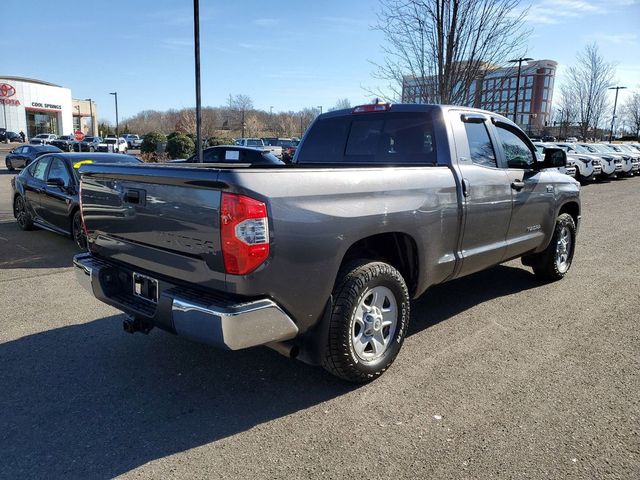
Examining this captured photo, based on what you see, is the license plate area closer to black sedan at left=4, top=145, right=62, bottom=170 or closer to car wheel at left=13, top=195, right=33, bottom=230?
car wheel at left=13, top=195, right=33, bottom=230

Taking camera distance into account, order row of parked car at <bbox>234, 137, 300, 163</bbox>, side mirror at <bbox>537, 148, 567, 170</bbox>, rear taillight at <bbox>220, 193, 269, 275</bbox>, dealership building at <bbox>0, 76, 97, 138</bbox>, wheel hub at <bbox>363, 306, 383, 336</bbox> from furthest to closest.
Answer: dealership building at <bbox>0, 76, 97, 138</bbox>
row of parked car at <bbox>234, 137, 300, 163</bbox>
side mirror at <bbox>537, 148, 567, 170</bbox>
wheel hub at <bbox>363, 306, 383, 336</bbox>
rear taillight at <bbox>220, 193, 269, 275</bbox>

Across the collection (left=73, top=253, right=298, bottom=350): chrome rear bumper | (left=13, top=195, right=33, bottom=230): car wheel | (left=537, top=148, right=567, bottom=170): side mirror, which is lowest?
(left=13, top=195, right=33, bottom=230): car wheel

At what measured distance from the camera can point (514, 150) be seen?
5074mm

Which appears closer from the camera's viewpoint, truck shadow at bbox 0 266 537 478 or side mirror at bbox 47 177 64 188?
truck shadow at bbox 0 266 537 478

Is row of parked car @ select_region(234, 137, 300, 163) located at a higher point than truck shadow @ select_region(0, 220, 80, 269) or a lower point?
higher

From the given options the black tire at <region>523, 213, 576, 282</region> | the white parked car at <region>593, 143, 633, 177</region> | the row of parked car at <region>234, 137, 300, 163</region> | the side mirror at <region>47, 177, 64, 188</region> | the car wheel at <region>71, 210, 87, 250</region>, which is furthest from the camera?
the white parked car at <region>593, 143, 633, 177</region>

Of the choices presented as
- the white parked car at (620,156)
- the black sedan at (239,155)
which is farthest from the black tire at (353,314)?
the white parked car at (620,156)

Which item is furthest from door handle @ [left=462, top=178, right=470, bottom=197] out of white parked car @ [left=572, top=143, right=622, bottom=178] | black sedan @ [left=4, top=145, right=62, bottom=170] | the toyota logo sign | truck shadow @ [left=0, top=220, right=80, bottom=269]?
the toyota logo sign

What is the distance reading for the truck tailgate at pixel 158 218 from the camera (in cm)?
270

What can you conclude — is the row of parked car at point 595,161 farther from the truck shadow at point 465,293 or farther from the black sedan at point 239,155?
the truck shadow at point 465,293

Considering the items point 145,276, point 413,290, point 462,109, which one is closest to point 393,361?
point 413,290

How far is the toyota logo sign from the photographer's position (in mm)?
65000

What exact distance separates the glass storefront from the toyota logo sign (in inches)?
132

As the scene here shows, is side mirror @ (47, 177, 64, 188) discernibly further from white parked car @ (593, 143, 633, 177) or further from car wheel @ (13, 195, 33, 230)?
white parked car @ (593, 143, 633, 177)
